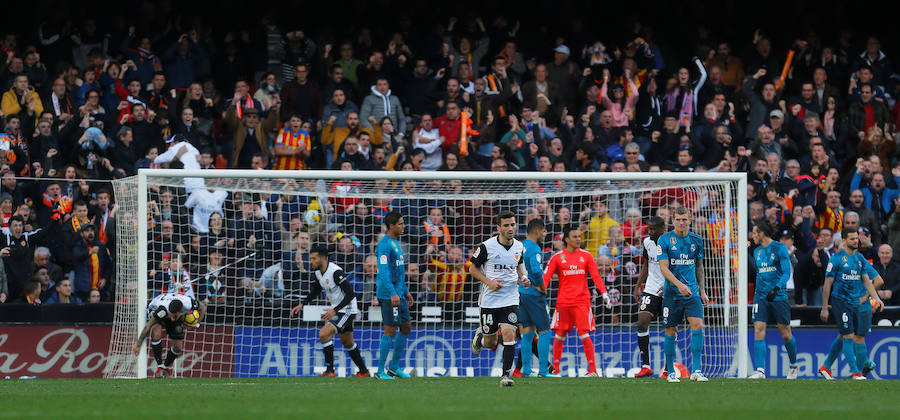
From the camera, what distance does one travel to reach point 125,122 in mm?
17812

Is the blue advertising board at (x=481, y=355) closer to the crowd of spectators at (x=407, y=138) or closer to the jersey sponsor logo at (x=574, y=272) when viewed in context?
the crowd of spectators at (x=407, y=138)

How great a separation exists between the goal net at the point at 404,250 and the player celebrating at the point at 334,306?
2.99 feet

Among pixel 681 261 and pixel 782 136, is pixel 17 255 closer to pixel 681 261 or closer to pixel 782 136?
pixel 681 261

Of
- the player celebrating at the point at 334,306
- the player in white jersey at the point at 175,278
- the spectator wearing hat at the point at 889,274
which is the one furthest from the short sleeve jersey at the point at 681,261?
the player in white jersey at the point at 175,278

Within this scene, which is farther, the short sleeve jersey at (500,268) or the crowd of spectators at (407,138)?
the crowd of spectators at (407,138)

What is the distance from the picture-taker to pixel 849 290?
14883 millimetres

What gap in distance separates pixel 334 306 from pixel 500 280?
2.86 m

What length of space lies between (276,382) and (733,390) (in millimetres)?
4757

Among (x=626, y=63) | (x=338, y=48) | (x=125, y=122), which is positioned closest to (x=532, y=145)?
(x=626, y=63)

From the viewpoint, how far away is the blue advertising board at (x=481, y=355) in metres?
15.5

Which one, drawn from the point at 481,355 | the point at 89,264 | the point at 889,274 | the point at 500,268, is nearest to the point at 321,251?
the point at 481,355

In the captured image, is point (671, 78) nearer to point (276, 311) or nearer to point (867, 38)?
point (867, 38)

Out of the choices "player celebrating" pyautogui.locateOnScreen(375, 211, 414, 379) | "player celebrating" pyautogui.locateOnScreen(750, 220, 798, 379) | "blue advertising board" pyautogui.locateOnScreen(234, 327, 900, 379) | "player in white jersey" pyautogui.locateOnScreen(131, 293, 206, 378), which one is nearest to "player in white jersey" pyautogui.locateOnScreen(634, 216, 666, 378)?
"player celebrating" pyautogui.locateOnScreen(750, 220, 798, 379)

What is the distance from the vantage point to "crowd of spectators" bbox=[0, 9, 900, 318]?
1583 cm
